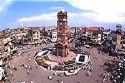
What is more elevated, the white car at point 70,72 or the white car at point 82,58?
the white car at point 82,58

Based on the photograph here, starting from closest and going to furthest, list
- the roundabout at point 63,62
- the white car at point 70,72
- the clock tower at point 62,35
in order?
the white car at point 70,72 < the roundabout at point 63,62 < the clock tower at point 62,35

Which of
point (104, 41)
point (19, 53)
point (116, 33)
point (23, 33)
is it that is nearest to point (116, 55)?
point (116, 33)

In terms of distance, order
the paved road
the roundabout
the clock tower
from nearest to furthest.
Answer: the paved road, the roundabout, the clock tower

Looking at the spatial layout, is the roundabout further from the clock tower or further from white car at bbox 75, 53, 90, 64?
the clock tower

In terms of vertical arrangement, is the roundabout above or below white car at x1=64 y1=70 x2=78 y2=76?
above

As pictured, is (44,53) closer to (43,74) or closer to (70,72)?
(43,74)

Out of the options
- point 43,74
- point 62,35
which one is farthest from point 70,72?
point 62,35

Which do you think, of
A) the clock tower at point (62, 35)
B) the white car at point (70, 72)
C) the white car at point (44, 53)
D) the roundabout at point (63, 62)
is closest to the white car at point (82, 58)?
the roundabout at point (63, 62)

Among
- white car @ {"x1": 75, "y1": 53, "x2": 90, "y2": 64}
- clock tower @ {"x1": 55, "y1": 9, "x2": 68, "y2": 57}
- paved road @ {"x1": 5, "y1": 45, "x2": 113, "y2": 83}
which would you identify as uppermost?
clock tower @ {"x1": 55, "y1": 9, "x2": 68, "y2": 57}

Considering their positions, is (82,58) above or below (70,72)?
above

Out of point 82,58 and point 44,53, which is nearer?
point 82,58

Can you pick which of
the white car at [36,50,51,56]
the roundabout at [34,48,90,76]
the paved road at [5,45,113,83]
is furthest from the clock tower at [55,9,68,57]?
the paved road at [5,45,113,83]

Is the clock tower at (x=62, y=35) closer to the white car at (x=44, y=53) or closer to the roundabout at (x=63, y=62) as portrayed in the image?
the roundabout at (x=63, y=62)
